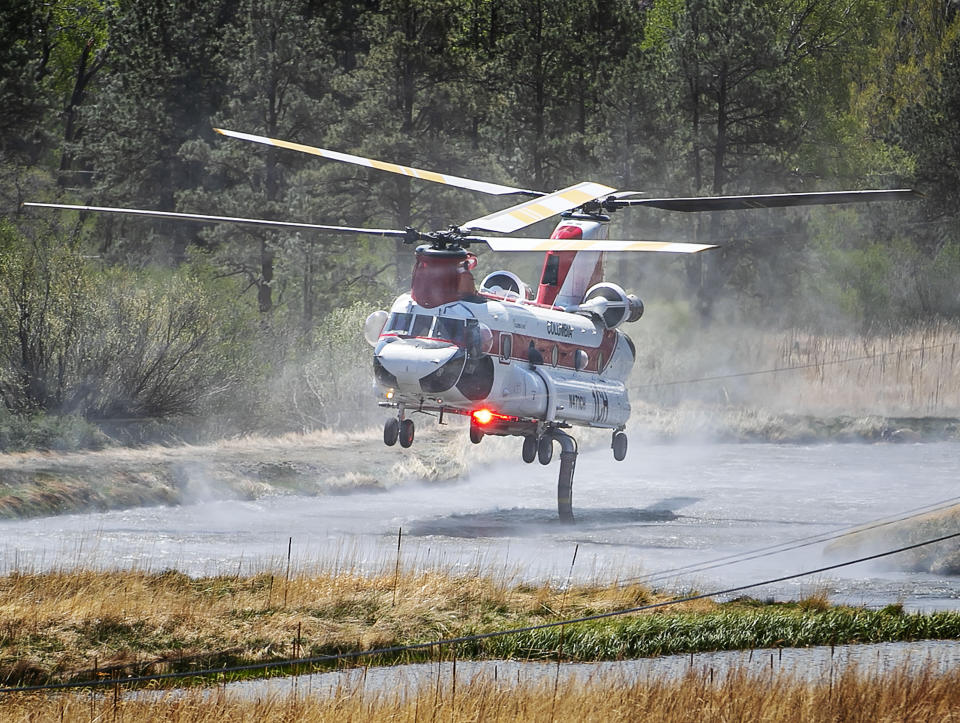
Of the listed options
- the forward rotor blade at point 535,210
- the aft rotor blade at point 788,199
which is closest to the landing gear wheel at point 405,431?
the forward rotor blade at point 535,210

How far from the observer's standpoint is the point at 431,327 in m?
22.1

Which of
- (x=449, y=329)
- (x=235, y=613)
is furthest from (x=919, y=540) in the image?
(x=235, y=613)

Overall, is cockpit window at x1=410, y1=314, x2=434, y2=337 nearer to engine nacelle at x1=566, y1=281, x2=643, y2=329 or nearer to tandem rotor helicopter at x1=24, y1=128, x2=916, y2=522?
tandem rotor helicopter at x1=24, y1=128, x2=916, y2=522

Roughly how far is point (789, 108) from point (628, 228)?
646cm

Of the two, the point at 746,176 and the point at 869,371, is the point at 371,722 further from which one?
the point at 746,176

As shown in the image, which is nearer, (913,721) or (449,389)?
(913,721)

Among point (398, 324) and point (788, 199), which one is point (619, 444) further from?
point (788, 199)

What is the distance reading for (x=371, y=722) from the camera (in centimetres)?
1093

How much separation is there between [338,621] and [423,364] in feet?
20.1

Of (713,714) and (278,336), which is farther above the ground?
(278,336)

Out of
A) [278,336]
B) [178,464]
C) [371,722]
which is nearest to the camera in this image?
[371,722]

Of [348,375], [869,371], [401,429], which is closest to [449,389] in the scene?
[401,429]

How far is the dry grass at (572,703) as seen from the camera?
11141 mm

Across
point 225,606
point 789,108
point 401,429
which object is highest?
point 789,108
